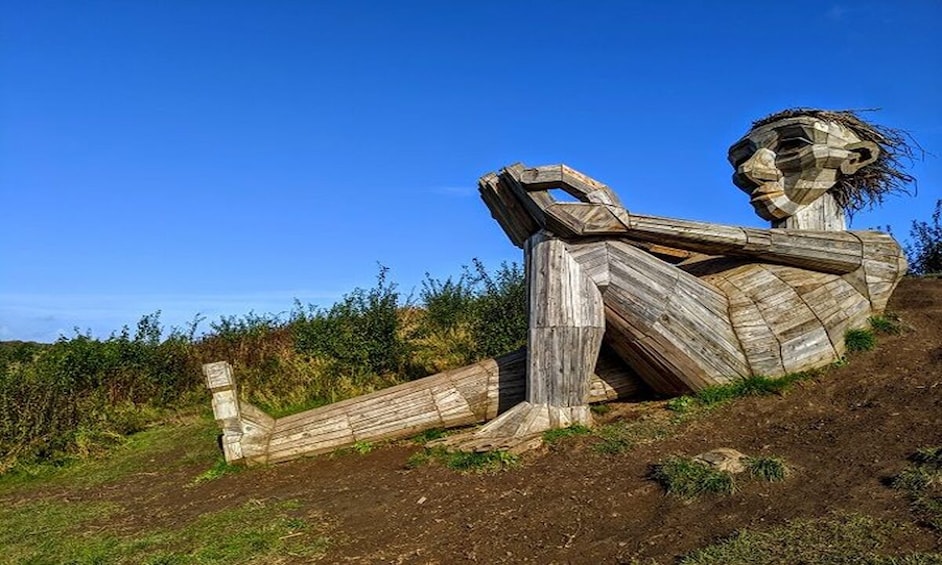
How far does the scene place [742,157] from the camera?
26.9ft

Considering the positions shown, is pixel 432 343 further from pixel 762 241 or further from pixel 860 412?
pixel 860 412

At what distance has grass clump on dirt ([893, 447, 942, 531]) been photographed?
12.5ft

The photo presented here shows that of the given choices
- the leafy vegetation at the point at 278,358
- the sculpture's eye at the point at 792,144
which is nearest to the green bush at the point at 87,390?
the leafy vegetation at the point at 278,358

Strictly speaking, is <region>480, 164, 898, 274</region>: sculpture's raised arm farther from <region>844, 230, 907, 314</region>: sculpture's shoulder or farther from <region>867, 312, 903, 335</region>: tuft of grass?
<region>867, 312, 903, 335</region>: tuft of grass

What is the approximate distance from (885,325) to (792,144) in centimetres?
191

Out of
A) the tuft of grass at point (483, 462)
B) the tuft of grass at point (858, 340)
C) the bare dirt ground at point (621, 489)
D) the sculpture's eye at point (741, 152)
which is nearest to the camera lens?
Answer: the bare dirt ground at point (621, 489)

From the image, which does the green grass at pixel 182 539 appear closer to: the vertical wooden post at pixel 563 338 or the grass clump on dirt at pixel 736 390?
the vertical wooden post at pixel 563 338

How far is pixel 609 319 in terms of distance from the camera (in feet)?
21.5

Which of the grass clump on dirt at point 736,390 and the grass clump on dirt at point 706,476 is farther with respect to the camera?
the grass clump on dirt at point 736,390

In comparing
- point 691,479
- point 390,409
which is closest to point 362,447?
point 390,409

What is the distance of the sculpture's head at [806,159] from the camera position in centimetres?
760

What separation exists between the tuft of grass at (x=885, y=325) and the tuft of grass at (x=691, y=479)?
Result: 316 cm

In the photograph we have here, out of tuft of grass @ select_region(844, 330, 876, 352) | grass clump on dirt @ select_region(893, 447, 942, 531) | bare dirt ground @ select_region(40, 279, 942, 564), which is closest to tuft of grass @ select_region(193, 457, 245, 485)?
bare dirt ground @ select_region(40, 279, 942, 564)

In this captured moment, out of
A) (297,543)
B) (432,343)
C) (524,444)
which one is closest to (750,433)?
(524,444)
